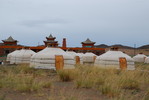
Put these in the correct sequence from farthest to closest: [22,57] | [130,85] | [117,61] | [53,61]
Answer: [22,57] → [117,61] → [53,61] → [130,85]

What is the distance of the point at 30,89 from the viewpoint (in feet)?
22.0

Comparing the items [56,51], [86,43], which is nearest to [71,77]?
[56,51]

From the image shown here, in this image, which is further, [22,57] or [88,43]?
[88,43]

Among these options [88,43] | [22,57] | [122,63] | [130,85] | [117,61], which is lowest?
[130,85]

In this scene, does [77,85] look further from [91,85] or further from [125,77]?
[125,77]

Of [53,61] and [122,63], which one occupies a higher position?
[53,61]

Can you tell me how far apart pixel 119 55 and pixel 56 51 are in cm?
502

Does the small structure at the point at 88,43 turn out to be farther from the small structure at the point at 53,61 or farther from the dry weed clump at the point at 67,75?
the dry weed clump at the point at 67,75

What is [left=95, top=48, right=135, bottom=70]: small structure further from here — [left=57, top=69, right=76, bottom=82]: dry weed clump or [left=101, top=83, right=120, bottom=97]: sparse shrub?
[left=101, top=83, right=120, bottom=97]: sparse shrub

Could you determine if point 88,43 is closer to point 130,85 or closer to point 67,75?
point 67,75

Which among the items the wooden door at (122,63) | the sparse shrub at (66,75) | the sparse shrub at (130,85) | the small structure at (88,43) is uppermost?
the small structure at (88,43)

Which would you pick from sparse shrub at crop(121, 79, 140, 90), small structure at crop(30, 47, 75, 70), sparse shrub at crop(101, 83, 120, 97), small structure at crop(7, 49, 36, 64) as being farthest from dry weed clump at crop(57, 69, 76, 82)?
small structure at crop(7, 49, 36, 64)

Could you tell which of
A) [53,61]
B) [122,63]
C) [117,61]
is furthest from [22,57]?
[122,63]

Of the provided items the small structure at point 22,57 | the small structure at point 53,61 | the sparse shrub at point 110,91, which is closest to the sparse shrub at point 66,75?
the sparse shrub at point 110,91
